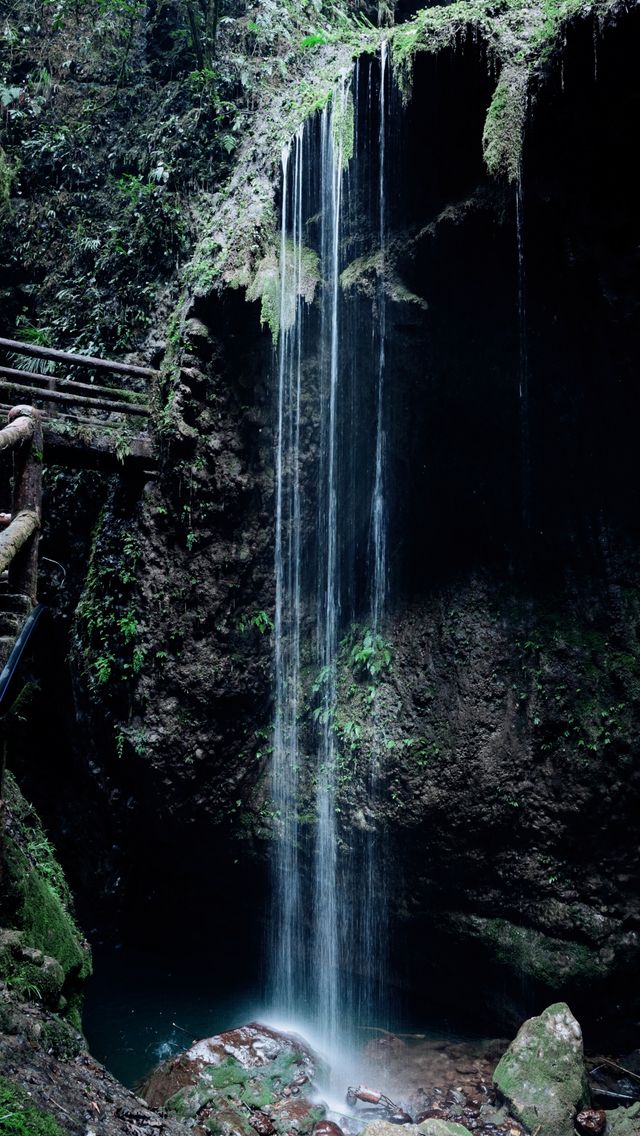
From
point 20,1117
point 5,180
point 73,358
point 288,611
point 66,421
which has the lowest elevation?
point 20,1117

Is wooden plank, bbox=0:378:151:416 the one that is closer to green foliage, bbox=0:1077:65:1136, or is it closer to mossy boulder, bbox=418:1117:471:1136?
green foliage, bbox=0:1077:65:1136

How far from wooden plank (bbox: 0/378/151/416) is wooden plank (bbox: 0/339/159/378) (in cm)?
41

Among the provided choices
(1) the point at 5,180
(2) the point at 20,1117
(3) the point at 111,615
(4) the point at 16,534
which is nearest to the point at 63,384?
(3) the point at 111,615

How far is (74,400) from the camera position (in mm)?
7758

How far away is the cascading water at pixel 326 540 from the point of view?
8242 millimetres

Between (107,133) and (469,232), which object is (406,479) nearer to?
(469,232)

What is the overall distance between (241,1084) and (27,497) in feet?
19.2

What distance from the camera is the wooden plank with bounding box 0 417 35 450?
401 centimetres

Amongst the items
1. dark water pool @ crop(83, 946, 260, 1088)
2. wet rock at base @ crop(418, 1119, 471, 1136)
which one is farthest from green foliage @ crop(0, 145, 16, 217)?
wet rock at base @ crop(418, 1119, 471, 1136)

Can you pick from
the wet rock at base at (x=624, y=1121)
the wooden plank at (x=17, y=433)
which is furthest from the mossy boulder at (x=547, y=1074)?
the wooden plank at (x=17, y=433)

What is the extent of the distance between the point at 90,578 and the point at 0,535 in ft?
17.9

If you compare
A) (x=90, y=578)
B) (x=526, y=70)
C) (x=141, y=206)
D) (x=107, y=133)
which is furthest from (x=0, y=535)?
(x=107, y=133)

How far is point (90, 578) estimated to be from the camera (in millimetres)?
8836

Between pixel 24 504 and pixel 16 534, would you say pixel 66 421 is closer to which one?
pixel 24 504
